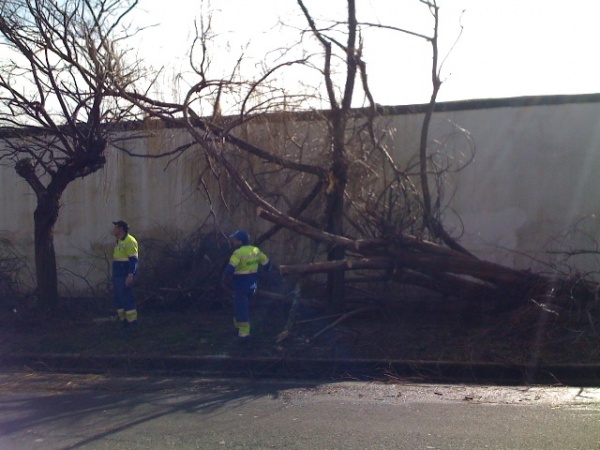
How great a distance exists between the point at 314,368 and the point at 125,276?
11.7ft

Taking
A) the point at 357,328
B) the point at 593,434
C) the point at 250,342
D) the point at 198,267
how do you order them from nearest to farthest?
the point at 593,434, the point at 250,342, the point at 357,328, the point at 198,267

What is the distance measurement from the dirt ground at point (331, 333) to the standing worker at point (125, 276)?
11.3 inches

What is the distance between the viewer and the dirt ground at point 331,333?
889 centimetres

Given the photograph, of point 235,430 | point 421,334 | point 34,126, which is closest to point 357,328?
point 421,334

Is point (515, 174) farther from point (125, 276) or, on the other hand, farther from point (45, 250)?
point (45, 250)

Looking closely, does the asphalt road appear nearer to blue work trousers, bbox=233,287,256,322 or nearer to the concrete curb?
the concrete curb

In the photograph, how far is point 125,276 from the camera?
10625 mm

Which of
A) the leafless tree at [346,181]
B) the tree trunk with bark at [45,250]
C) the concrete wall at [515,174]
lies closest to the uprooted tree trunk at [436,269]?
the leafless tree at [346,181]

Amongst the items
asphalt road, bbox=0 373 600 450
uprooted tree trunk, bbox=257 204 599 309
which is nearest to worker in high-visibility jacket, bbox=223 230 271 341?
uprooted tree trunk, bbox=257 204 599 309

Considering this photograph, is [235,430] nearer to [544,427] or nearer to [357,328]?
[544,427]

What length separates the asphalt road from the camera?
5.91m

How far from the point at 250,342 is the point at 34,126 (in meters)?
5.02

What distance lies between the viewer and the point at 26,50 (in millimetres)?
9977

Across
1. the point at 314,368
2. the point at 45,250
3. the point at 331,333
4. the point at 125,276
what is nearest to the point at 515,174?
the point at 331,333
